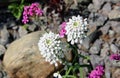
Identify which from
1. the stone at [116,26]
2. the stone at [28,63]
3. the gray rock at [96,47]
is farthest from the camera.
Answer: the stone at [116,26]

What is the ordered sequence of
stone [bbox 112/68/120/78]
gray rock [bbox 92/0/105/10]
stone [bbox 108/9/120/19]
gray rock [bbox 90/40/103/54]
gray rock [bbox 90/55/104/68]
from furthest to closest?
gray rock [bbox 92/0/105/10] → stone [bbox 108/9/120/19] → gray rock [bbox 90/40/103/54] → gray rock [bbox 90/55/104/68] → stone [bbox 112/68/120/78]

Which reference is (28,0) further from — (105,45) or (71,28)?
(71,28)

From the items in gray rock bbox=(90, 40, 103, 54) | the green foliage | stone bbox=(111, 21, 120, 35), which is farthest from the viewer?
the green foliage

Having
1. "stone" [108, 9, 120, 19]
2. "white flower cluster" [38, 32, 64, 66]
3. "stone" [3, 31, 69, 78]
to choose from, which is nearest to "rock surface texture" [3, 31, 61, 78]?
"stone" [3, 31, 69, 78]

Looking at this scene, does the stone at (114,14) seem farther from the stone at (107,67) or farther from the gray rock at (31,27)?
the gray rock at (31,27)

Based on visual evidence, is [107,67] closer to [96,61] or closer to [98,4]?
[96,61]

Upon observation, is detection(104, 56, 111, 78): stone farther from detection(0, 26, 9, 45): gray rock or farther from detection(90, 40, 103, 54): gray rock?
detection(0, 26, 9, 45): gray rock

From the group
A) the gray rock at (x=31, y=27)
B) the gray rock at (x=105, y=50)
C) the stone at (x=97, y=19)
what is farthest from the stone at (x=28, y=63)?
the stone at (x=97, y=19)
